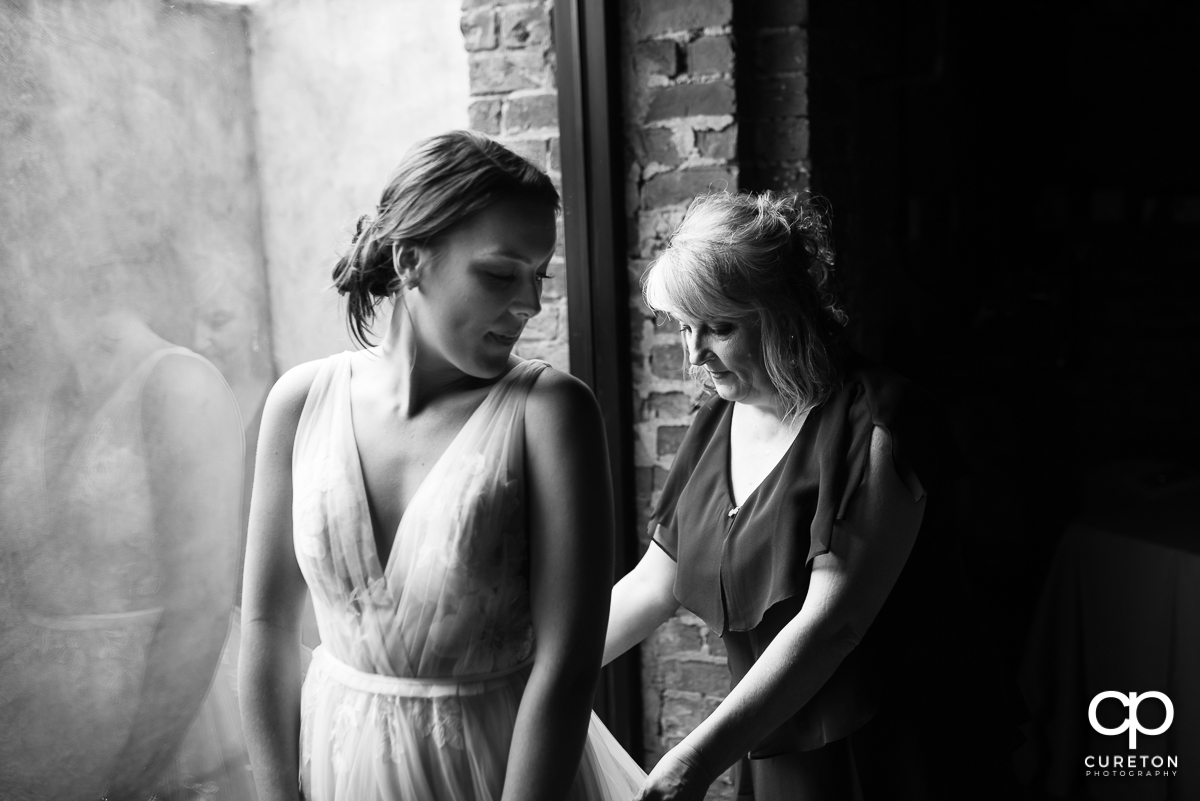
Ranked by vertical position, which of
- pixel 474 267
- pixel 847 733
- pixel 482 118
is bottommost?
Result: pixel 847 733

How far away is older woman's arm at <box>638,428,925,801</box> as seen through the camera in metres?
1.50

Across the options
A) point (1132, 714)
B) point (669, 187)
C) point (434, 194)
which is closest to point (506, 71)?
point (669, 187)

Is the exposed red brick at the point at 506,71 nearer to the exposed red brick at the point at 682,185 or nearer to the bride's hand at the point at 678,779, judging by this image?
the exposed red brick at the point at 682,185

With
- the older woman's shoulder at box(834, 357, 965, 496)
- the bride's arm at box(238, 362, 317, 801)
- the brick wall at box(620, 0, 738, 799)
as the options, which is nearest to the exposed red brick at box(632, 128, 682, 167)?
the brick wall at box(620, 0, 738, 799)

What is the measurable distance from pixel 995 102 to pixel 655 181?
1752 mm

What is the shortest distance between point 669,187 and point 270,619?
1233 mm

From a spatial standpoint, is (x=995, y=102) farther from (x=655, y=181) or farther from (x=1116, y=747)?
(x=1116, y=747)

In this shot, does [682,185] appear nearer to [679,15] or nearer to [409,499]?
[679,15]

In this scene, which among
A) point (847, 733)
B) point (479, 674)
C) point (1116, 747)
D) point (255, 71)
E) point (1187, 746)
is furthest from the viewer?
point (1116, 747)

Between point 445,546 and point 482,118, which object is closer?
point 445,546

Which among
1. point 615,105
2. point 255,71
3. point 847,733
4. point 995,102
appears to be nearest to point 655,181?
point 615,105

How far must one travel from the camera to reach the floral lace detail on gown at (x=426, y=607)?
128 centimetres

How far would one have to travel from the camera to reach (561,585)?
4.14 ft

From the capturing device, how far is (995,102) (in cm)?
333
